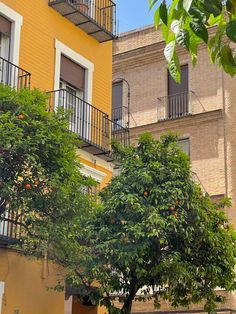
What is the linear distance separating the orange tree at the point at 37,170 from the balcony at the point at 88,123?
527cm

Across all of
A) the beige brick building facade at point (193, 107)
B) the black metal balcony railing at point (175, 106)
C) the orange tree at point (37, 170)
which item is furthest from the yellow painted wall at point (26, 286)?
the black metal balcony railing at point (175, 106)

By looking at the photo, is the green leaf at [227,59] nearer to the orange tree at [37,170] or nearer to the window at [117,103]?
the orange tree at [37,170]

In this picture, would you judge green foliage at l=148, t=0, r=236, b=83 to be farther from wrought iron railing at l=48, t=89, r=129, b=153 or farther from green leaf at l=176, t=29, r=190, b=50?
wrought iron railing at l=48, t=89, r=129, b=153

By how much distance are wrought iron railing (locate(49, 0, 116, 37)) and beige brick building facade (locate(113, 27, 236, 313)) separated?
5.28 meters

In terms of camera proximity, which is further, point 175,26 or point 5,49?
point 5,49

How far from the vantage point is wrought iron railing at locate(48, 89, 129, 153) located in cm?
1719

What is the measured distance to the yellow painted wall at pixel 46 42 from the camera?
16516 millimetres

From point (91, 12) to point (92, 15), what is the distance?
0.09m

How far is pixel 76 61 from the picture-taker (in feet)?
59.6

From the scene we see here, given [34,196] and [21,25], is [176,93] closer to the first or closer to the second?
[21,25]

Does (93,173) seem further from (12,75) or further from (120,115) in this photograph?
(120,115)

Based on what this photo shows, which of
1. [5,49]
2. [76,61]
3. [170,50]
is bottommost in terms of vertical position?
[170,50]

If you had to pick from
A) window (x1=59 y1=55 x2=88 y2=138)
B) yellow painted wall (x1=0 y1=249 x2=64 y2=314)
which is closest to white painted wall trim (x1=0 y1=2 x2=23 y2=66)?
window (x1=59 y1=55 x2=88 y2=138)

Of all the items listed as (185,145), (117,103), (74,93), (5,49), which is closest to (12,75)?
(5,49)
